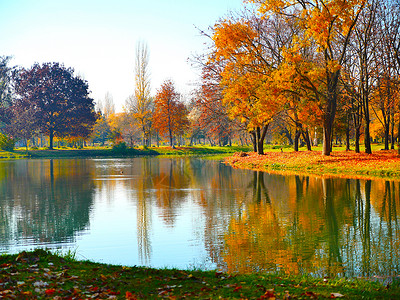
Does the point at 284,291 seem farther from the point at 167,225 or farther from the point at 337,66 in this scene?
the point at 337,66

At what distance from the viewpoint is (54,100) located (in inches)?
2968

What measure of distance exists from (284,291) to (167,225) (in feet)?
23.3

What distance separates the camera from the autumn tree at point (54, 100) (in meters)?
74.0

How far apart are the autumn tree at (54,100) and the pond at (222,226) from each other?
5510 cm

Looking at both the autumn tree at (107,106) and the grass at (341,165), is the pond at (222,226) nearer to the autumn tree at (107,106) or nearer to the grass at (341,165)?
the grass at (341,165)

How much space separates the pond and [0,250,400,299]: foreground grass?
4.03 feet

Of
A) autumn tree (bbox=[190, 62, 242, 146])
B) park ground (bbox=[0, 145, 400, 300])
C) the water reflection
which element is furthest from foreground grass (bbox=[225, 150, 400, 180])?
park ground (bbox=[0, 145, 400, 300])

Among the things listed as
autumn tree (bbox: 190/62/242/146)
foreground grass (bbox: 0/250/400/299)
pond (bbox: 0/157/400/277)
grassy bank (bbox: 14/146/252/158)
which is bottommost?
pond (bbox: 0/157/400/277)

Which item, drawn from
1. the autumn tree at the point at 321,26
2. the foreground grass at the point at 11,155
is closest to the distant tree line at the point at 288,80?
the autumn tree at the point at 321,26

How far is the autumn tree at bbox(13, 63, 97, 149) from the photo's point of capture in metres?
74.0

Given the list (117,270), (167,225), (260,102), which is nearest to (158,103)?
(260,102)

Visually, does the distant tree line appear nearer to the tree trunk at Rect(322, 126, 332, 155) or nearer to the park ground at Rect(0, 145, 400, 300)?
the tree trunk at Rect(322, 126, 332, 155)

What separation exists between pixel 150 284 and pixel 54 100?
242 feet

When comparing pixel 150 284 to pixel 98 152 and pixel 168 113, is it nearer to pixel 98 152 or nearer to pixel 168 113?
pixel 98 152
